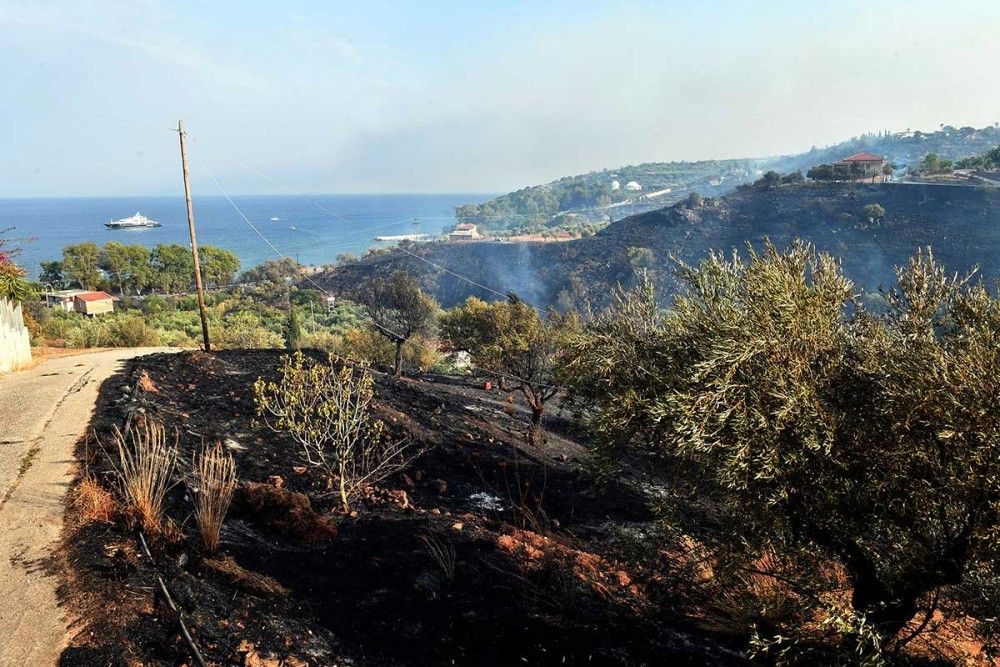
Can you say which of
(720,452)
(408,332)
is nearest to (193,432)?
(720,452)

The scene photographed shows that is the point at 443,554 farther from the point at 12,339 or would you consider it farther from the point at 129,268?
the point at 129,268

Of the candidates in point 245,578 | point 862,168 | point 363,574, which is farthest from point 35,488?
point 862,168

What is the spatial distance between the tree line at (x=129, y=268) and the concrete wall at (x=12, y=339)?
44.1m

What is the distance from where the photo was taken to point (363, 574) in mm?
6582

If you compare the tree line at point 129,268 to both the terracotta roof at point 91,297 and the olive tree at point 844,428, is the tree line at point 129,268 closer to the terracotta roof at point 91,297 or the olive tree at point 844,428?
the terracotta roof at point 91,297


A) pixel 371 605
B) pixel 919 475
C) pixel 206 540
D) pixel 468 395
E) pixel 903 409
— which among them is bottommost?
pixel 468 395

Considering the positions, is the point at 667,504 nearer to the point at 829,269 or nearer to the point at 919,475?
the point at 919,475

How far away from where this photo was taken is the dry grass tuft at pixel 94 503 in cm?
632

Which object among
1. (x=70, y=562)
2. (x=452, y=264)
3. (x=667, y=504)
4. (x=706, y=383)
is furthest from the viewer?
(x=452, y=264)

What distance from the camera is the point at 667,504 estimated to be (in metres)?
6.45

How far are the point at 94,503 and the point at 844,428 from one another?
7.59 m

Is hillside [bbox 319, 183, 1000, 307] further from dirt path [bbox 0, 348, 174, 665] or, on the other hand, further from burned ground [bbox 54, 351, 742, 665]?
dirt path [bbox 0, 348, 174, 665]

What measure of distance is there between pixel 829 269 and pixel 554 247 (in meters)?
84.5

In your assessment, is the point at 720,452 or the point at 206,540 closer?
the point at 720,452
